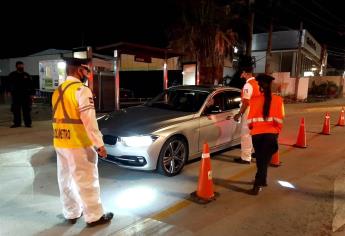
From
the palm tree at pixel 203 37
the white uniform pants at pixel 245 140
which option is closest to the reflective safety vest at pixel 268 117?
the white uniform pants at pixel 245 140

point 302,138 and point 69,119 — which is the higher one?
point 69,119

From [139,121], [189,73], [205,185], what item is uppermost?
[189,73]

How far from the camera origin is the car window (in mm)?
7832

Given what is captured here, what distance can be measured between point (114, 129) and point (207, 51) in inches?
571

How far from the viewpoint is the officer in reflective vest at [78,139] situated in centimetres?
391

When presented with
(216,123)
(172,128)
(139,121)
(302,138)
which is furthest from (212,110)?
(302,138)

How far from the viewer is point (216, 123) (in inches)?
288

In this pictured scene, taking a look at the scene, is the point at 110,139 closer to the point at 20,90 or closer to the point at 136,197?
the point at 136,197

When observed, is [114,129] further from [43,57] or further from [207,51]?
[43,57]

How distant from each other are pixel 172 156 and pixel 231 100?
7.84 feet

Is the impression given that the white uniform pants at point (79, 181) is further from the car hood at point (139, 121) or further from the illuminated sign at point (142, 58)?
the illuminated sign at point (142, 58)

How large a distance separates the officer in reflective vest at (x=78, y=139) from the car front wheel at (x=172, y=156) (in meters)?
2.05

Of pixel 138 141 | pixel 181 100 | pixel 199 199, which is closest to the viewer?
pixel 199 199

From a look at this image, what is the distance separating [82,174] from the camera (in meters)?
4.04
